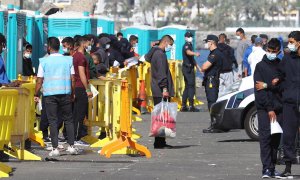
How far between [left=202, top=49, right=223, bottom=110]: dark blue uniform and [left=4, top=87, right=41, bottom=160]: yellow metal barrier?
23.9 feet

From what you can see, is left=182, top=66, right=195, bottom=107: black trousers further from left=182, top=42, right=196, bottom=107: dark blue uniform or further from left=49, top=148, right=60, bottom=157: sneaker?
left=49, top=148, right=60, bottom=157: sneaker

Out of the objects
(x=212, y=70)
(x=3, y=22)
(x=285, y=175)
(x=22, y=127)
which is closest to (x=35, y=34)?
(x=3, y=22)

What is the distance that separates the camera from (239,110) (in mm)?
22078

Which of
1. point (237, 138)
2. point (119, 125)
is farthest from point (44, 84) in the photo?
point (237, 138)

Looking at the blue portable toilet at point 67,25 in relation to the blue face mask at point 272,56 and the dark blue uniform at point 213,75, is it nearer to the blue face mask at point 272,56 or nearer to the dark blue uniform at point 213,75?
the dark blue uniform at point 213,75

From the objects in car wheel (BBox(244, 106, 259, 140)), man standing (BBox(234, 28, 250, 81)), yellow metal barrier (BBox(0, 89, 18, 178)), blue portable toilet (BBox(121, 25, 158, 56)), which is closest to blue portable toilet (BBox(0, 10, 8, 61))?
car wheel (BBox(244, 106, 259, 140))

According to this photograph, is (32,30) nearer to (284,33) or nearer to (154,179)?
(154,179)

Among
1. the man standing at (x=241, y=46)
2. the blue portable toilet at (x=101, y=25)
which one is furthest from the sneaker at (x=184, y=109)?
the blue portable toilet at (x=101, y=25)

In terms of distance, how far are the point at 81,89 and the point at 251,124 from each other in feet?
11.0

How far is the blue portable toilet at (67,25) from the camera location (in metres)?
32.2

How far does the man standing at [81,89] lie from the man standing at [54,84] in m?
1.53

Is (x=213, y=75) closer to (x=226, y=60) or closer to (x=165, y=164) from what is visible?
(x=226, y=60)

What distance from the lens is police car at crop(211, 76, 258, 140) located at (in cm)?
2196

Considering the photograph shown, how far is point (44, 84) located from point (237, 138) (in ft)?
19.1
